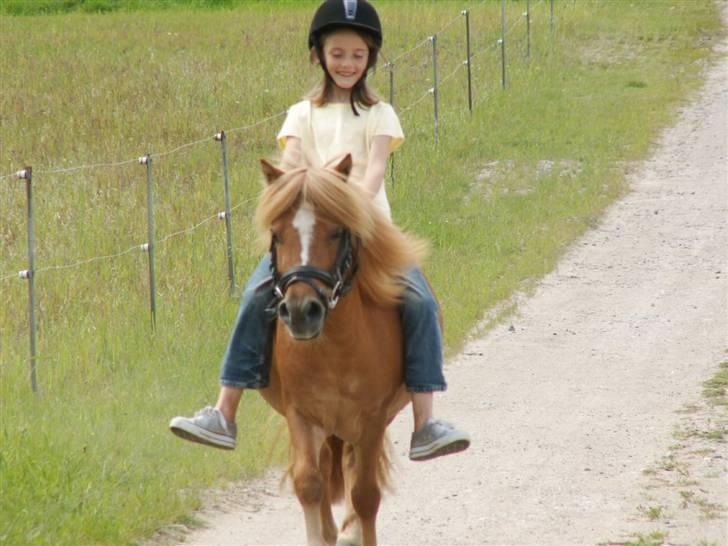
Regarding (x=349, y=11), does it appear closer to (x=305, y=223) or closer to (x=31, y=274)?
(x=305, y=223)

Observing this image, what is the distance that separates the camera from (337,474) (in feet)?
20.6

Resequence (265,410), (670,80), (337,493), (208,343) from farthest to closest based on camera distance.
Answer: (670,80) < (208,343) < (265,410) < (337,493)

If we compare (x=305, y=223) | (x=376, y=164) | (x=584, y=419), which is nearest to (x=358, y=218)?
(x=305, y=223)

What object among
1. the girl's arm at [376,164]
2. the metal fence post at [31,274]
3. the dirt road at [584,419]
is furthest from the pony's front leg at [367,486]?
the metal fence post at [31,274]

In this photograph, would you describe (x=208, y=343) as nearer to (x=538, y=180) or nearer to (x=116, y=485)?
(x=116, y=485)

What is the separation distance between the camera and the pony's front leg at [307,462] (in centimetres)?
536

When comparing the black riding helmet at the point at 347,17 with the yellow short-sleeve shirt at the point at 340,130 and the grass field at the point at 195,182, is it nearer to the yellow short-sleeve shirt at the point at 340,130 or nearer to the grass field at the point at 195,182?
the yellow short-sleeve shirt at the point at 340,130

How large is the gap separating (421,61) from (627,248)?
9480mm

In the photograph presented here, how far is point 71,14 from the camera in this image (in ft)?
101

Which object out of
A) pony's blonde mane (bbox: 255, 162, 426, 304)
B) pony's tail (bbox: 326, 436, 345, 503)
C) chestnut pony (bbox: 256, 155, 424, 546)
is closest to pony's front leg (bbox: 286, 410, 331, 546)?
chestnut pony (bbox: 256, 155, 424, 546)

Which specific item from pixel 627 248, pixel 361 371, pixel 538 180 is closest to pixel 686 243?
pixel 627 248

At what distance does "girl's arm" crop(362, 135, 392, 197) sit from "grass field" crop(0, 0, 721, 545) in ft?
5.62

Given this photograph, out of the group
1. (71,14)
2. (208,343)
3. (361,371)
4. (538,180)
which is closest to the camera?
(361,371)

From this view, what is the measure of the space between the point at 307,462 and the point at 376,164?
49.5 inches
